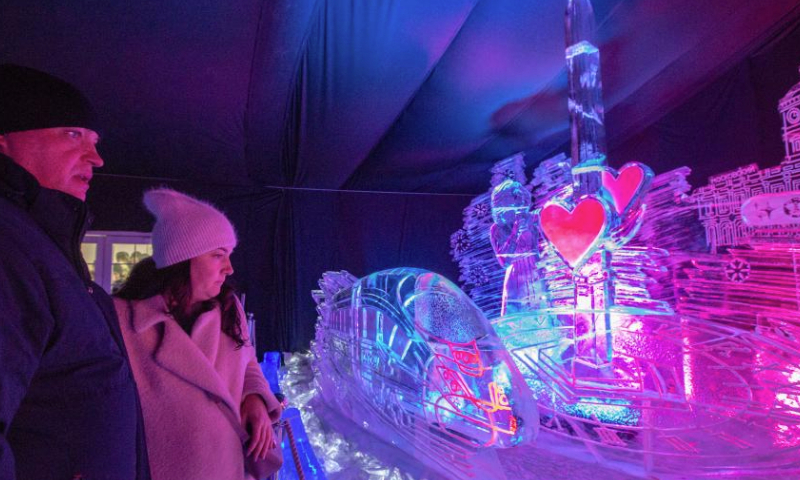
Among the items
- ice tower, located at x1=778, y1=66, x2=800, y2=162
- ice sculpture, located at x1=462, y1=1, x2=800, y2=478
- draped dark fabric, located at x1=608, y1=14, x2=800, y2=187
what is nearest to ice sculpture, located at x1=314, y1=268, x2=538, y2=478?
ice sculpture, located at x1=462, y1=1, x2=800, y2=478

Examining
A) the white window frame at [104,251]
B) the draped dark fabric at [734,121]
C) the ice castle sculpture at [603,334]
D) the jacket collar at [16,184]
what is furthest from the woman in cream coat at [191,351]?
the white window frame at [104,251]

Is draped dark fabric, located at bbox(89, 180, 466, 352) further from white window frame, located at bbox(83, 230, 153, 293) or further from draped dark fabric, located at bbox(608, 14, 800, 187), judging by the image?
draped dark fabric, located at bbox(608, 14, 800, 187)

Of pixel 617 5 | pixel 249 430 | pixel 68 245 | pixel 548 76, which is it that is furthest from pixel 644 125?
pixel 68 245

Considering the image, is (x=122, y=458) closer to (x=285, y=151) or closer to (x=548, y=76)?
(x=548, y=76)

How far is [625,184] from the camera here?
2.01m

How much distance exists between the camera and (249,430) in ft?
3.68

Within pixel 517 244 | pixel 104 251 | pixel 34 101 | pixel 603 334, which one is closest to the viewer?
pixel 34 101

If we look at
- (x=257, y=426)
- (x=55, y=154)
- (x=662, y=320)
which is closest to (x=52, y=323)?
(x=55, y=154)

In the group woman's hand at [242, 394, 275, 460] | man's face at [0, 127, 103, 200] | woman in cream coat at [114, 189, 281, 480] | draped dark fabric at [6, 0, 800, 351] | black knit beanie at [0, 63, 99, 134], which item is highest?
draped dark fabric at [6, 0, 800, 351]

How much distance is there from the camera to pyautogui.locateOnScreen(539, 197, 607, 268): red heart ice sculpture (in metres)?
1.91

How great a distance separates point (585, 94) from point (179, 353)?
1977 mm

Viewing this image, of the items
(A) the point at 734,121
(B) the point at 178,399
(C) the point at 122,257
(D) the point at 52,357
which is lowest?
(B) the point at 178,399

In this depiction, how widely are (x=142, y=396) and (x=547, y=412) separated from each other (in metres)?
1.26

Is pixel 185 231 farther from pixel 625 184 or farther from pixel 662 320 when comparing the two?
pixel 625 184
